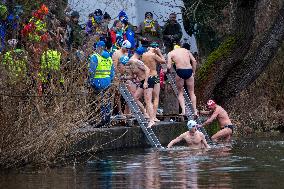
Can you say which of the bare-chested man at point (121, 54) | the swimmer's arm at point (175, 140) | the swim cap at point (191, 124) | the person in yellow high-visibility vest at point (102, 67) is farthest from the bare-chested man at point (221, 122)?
the person in yellow high-visibility vest at point (102, 67)

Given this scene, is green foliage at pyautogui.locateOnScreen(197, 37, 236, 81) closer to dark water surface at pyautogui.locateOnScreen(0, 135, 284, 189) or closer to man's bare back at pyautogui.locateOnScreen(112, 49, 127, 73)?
man's bare back at pyautogui.locateOnScreen(112, 49, 127, 73)

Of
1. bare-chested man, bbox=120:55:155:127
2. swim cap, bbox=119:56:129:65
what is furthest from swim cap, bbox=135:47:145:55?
swim cap, bbox=119:56:129:65

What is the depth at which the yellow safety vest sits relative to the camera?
25406mm

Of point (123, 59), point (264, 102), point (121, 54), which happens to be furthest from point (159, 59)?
point (264, 102)

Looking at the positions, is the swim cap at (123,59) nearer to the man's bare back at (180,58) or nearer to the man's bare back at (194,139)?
the man's bare back at (194,139)

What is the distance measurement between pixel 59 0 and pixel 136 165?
14.4 ft

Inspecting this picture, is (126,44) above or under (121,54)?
above

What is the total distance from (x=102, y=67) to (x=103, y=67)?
26mm

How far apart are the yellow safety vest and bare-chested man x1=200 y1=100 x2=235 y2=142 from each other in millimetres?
4940

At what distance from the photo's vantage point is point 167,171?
20.2 m

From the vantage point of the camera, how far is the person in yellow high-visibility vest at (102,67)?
25070 mm

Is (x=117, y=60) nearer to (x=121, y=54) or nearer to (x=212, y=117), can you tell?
(x=121, y=54)

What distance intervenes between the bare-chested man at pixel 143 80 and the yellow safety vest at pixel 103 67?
6.32ft

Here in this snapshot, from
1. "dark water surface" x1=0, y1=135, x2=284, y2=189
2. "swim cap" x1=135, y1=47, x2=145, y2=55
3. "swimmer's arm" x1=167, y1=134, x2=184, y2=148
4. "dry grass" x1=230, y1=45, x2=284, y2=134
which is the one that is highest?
"swim cap" x1=135, y1=47, x2=145, y2=55
